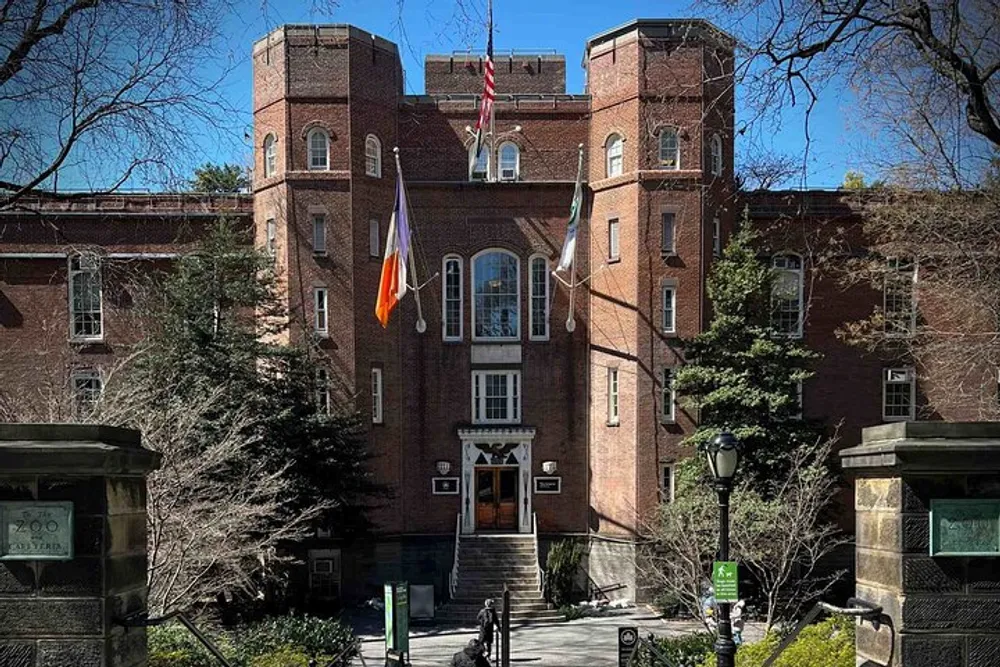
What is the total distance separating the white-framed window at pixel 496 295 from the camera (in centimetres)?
3288

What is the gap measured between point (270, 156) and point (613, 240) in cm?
1188

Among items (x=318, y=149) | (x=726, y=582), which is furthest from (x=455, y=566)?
(x=726, y=582)

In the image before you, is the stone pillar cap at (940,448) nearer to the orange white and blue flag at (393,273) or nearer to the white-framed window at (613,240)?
the orange white and blue flag at (393,273)

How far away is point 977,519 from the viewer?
6070 mm

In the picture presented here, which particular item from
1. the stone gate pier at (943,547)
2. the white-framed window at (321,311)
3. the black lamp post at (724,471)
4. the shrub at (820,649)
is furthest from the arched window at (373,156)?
the stone gate pier at (943,547)

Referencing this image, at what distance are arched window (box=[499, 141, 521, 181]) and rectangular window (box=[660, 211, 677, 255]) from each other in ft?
19.8

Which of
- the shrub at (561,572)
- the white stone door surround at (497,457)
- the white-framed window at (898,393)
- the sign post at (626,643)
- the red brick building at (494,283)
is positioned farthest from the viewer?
the white-framed window at (898,393)

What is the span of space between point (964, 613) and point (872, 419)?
2871 cm

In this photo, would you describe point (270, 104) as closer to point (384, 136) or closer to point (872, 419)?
point (384, 136)

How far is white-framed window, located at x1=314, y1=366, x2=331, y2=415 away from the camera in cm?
2797

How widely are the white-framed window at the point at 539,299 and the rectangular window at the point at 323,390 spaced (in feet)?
23.7

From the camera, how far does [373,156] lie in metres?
31.4

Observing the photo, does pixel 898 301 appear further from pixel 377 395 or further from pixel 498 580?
pixel 377 395

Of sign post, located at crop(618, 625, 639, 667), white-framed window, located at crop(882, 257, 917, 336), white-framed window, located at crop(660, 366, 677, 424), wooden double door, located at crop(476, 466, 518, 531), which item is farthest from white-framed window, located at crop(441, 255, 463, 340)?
sign post, located at crop(618, 625, 639, 667)
